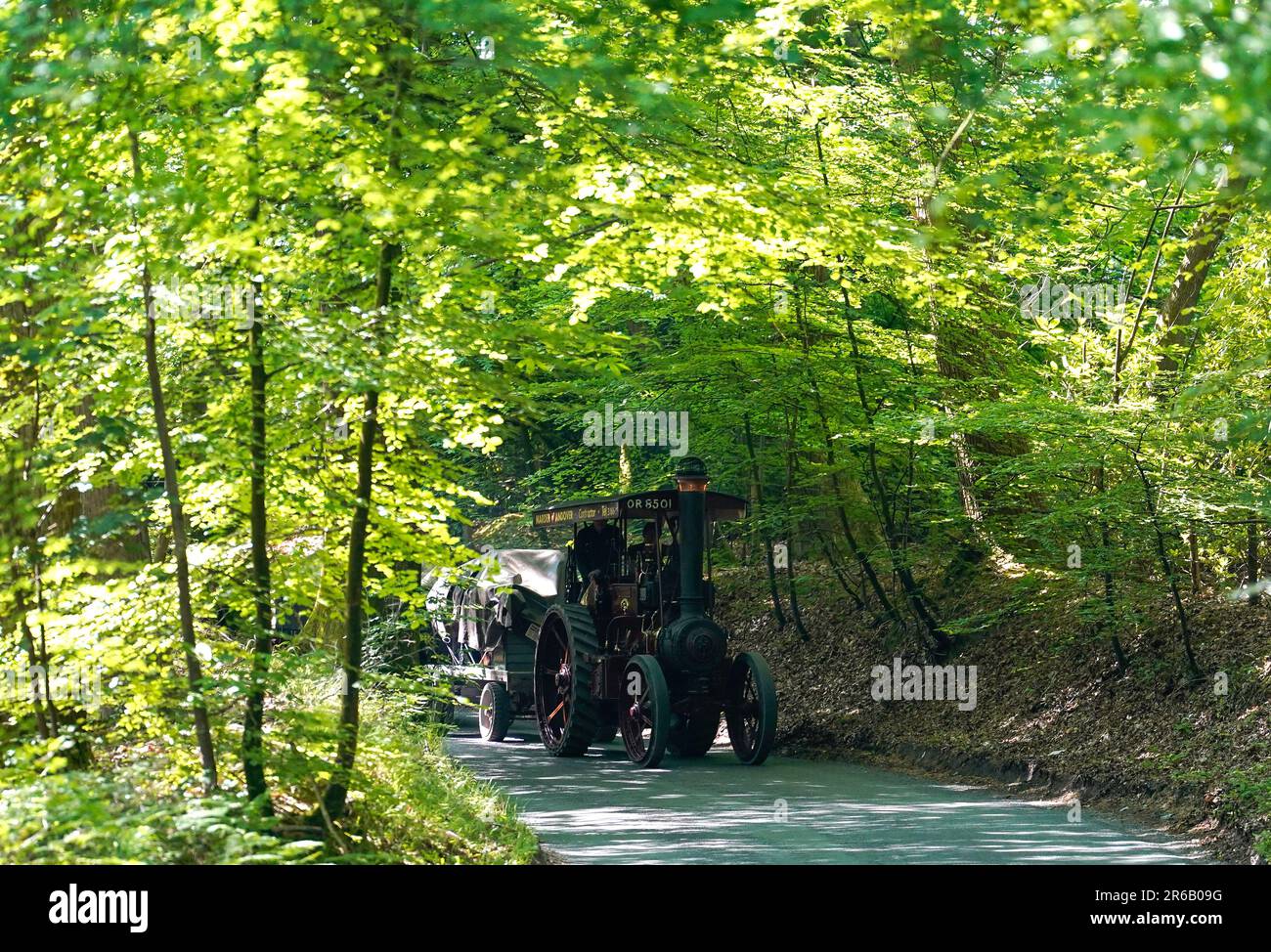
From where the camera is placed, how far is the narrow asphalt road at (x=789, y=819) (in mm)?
→ 9914

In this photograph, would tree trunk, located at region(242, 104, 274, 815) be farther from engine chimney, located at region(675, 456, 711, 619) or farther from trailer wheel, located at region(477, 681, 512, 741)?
trailer wheel, located at region(477, 681, 512, 741)

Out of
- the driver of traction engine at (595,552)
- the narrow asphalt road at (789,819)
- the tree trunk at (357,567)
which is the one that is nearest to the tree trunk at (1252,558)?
the narrow asphalt road at (789,819)

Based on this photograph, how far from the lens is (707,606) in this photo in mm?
16156

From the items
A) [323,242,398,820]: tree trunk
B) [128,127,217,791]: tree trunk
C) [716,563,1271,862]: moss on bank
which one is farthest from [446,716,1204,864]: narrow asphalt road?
[128,127,217,791]: tree trunk

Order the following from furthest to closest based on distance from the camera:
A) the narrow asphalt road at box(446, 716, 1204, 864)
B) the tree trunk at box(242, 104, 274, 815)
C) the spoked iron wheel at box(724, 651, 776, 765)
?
the spoked iron wheel at box(724, 651, 776, 765) → the narrow asphalt road at box(446, 716, 1204, 864) → the tree trunk at box(242, 104, 274, 815)

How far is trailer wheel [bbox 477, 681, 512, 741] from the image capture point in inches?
749

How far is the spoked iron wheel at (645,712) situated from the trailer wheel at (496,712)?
9.84 feet

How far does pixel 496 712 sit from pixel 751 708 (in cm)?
469

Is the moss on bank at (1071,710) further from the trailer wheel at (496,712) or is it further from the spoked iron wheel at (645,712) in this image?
the trailer wheel at (496,712)

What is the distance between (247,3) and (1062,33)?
12.7ft

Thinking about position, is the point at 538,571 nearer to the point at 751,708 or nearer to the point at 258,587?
the point at 751,708

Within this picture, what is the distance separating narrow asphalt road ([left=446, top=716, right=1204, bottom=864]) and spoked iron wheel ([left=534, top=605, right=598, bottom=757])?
0.41 metres

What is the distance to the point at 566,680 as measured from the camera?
16.8m

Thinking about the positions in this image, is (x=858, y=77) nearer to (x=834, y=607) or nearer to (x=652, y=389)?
(x=652, y=389)
